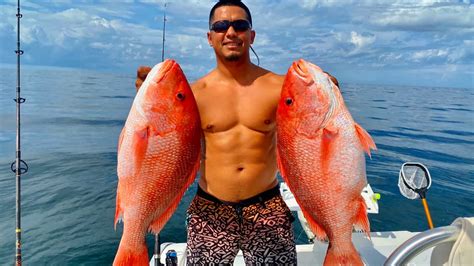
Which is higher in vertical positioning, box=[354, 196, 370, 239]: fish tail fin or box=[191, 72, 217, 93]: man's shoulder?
box=[191, 72, 217, 93]: man's shoulder

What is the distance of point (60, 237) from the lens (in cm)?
726

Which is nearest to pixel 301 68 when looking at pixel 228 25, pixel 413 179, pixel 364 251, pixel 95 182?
pixel 228 25

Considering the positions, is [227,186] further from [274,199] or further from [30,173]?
[30,173]

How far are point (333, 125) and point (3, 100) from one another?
32697 millimetres

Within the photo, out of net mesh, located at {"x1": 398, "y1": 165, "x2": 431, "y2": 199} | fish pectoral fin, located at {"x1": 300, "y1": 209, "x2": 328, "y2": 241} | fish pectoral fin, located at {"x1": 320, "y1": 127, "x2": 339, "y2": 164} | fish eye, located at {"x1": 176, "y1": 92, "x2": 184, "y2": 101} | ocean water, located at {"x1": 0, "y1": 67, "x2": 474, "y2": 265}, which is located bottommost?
ocean water, located at {"x1": 0, "y1": 67, "x2": 474, "y2": 265}

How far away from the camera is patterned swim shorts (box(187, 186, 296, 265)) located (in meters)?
2.75

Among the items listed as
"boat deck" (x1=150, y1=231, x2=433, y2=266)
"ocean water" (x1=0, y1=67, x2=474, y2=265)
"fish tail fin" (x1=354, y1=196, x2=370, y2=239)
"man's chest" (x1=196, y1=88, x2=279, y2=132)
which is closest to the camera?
"fish tail fin" (x1=354, y1=196, x2=370, y2=239)

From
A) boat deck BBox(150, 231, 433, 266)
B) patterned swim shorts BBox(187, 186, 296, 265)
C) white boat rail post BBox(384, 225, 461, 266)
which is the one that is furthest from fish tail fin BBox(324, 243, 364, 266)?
boat deck BBox(150, 231, 433, 266)

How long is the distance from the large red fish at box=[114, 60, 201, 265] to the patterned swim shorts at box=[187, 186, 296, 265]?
54 centimetres

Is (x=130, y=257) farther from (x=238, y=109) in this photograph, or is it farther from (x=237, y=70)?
(x=237, y=70)

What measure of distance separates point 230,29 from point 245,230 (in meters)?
1.45

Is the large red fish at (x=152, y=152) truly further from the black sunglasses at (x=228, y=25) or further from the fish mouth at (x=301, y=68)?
the fish mouth at (x=301, y=68)

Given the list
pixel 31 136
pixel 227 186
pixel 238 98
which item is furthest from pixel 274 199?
pixel 31 136

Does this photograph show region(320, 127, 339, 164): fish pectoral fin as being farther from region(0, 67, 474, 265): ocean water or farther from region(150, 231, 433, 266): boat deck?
region(0, 67, 474, 265): ocean water
